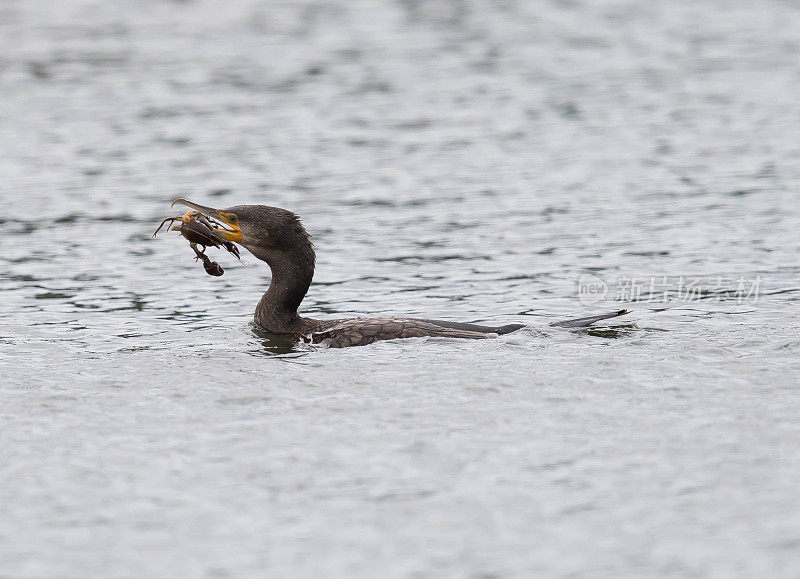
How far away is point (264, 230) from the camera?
11406mm

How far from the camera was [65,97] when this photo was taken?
2398cm

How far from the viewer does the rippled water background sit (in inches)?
280

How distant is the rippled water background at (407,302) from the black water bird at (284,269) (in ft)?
1.06

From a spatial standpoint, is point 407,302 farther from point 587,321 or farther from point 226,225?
point 587,321

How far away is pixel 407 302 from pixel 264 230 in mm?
2153

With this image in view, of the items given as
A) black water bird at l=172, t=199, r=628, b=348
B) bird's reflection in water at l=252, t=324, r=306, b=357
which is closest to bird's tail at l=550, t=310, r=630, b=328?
black water bird at l=172, t=199, r=628, b=348

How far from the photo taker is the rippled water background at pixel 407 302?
711 centimetres

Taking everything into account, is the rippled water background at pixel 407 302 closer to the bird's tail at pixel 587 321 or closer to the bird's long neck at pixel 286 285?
the bird's tail at pixel 587 321

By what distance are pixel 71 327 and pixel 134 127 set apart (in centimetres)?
1042

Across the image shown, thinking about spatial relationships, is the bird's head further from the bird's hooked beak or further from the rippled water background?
the rippled water background

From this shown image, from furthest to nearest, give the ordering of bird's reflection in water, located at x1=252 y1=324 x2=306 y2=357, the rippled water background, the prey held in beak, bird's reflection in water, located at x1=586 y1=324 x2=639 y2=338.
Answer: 1. the prey held in beak
2. bird's reflection in water, located at x1=586 y1=324 x2=639 y2=338
3. bird's reflection in water, located at x1=252 y1=324 x2=306 y2=357
4. the rippled water background

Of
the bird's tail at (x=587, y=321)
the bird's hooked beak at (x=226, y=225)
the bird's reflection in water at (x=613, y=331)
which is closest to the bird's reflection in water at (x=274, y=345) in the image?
the bird's hooked beak at (x=226, y=225)

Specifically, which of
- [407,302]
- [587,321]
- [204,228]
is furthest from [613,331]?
[204,228]

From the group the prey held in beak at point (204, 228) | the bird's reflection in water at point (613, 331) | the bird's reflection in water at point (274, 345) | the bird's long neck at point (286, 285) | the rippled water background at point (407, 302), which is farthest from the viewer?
the bird's long neck at point (286, 285)
